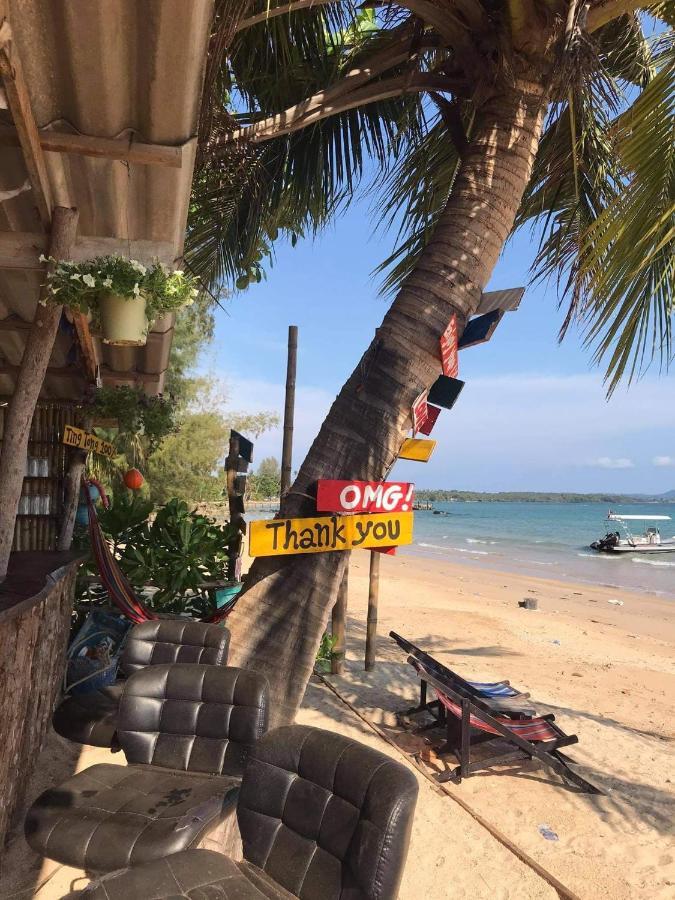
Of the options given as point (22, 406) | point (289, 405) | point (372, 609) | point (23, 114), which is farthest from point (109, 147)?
point (372, 609)

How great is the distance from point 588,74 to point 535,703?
488 centimetres

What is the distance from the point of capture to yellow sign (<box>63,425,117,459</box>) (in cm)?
539

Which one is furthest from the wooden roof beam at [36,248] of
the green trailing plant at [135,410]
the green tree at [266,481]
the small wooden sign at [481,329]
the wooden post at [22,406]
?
the green tree at [266,481]

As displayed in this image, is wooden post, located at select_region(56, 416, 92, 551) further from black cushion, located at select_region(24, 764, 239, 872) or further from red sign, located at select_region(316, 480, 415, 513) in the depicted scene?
black cushion, located at select_region(24, 764, 239, 872)

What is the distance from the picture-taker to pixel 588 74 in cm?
371

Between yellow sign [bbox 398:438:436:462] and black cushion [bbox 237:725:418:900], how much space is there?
86.4 inches

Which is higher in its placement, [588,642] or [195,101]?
[195,101]

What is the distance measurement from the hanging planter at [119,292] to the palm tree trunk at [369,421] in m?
1.17

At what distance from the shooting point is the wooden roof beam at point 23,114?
182cm

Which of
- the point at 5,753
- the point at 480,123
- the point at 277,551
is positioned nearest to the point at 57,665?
the point at 5,753

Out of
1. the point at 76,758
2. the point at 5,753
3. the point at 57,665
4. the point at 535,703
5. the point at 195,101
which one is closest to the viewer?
the point at 195,101

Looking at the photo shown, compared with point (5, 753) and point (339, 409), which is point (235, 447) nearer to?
point (339, 409)

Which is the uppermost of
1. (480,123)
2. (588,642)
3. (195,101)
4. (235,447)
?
(480,123)

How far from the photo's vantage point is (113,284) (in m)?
2.88
